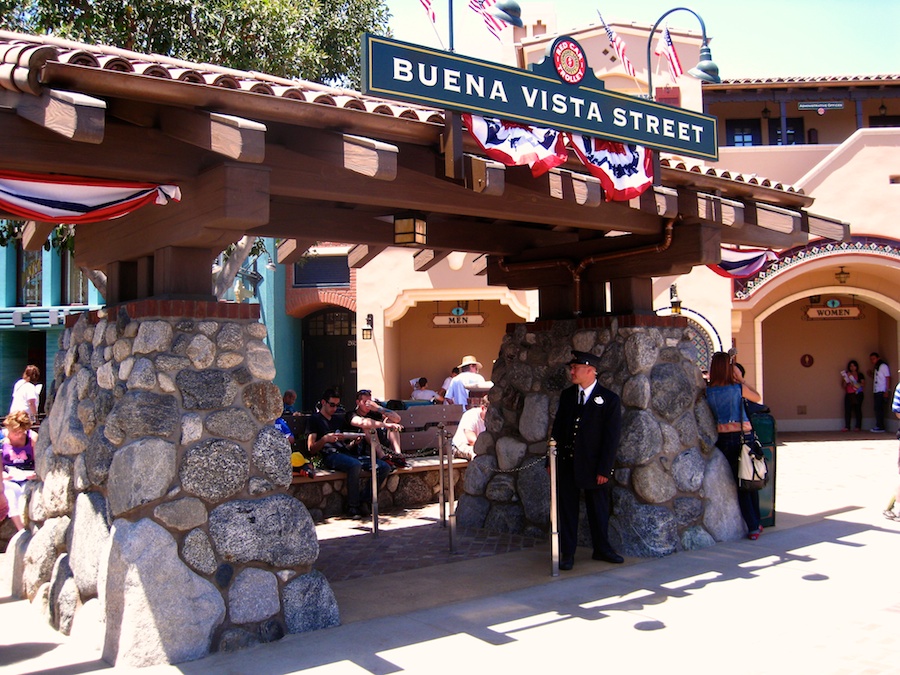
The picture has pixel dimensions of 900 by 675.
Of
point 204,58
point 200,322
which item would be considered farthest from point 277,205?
point 204,58

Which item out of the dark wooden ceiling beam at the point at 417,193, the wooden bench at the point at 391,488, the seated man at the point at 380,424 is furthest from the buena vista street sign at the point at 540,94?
the seated man at the point at 380,424

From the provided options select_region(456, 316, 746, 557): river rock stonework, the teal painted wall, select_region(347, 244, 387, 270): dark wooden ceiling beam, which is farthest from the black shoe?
the teal painted wall

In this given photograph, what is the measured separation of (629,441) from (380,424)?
132 inches

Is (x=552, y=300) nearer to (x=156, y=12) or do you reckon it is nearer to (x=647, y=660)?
(x=647, y=660)

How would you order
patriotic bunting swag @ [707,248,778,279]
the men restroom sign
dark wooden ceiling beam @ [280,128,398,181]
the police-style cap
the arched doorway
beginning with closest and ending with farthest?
dark wooden ceiling beam @ [280,128,398,181]
the police-style cap
patriotic bunting swag @ [707,248,778,279]
the men restroom sign
the arched doorway

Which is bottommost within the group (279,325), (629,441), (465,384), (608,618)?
(608,618)

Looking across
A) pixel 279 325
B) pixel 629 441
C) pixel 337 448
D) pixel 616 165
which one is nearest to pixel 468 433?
pixel 337 448

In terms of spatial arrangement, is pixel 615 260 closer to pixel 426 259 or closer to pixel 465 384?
pixel 426 259

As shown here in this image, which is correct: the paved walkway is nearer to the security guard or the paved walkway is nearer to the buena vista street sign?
the security guard

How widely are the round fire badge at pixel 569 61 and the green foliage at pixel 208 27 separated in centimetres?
715

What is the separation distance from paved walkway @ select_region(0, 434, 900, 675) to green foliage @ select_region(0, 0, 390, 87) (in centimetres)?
749

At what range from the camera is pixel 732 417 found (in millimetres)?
7684

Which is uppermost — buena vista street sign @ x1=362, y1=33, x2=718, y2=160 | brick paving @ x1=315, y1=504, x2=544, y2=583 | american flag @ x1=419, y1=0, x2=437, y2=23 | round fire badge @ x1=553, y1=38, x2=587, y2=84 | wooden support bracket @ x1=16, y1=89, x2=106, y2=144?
american flag @ x1=419, y1=0, x2=437, y2=23

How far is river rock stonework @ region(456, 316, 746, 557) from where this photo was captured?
284 inches
